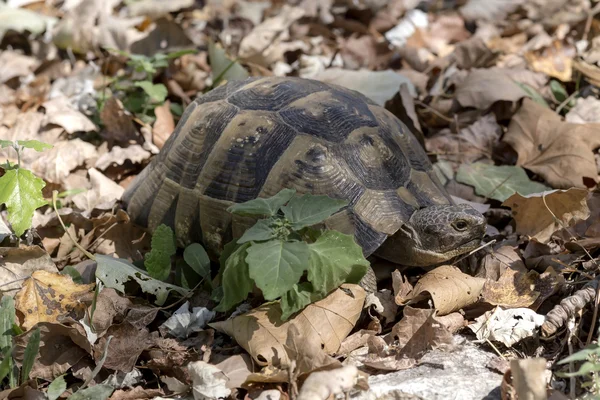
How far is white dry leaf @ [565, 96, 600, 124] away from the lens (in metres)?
4.54

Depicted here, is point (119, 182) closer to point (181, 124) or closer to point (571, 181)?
point (181, 124)

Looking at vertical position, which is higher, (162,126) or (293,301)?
(293,301)

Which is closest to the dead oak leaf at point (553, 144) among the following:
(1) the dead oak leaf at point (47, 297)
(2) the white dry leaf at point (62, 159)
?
(1) the dead oak leaf at point (47, 297)

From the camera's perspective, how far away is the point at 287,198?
2.76 meters

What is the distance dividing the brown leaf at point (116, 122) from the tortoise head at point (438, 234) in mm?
2409

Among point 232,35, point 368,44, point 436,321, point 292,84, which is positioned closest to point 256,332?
point 436,321

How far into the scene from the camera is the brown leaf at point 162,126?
15.9 ft

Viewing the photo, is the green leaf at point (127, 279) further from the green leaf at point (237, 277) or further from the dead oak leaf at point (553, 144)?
the dead oak leaf at point (553, 144)

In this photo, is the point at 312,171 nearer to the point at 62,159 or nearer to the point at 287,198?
the point at 287,198

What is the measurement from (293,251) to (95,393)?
99 centimetres

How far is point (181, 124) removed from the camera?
13.3 ft

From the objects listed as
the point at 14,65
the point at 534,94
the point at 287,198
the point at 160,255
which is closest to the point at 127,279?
the point at 160,255

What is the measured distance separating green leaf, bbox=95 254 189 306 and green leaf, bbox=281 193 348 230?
0.91 metres

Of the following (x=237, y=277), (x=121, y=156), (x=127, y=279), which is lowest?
(x=121, y=156)
